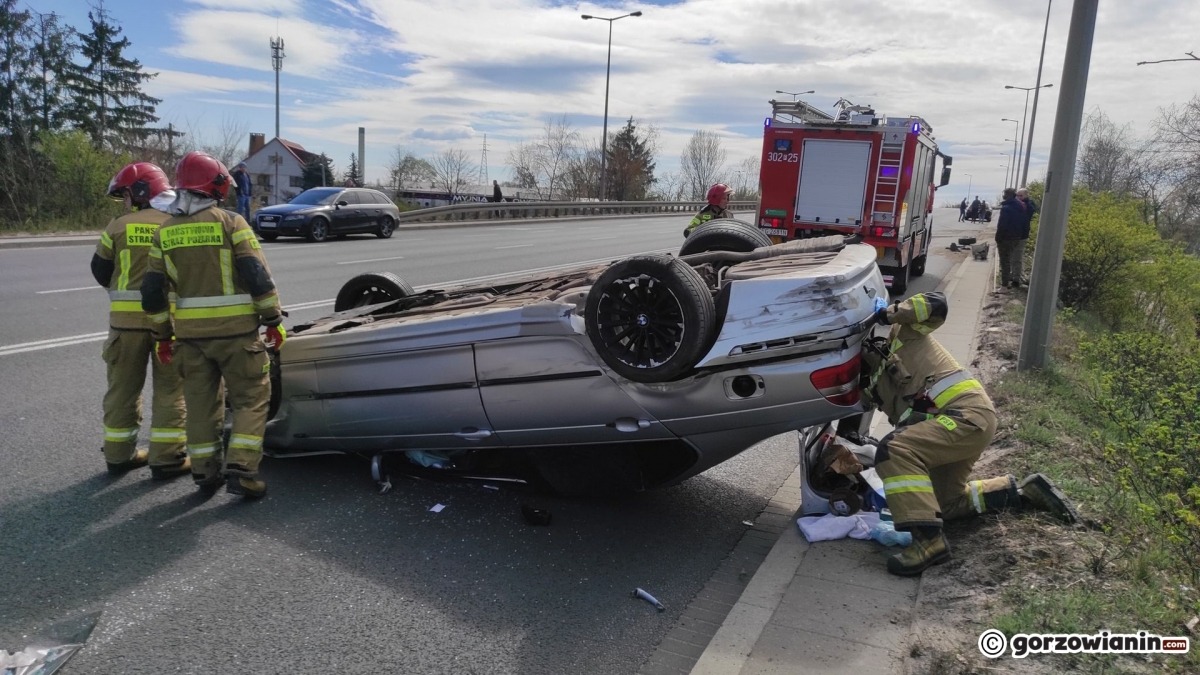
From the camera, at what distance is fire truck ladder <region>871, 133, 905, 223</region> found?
42.1 ft

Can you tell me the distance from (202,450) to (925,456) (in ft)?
12.2

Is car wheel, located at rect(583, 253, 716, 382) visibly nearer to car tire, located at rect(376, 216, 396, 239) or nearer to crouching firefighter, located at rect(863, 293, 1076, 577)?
crouching firefighter, located at rect(863, 293, 1076, 577)

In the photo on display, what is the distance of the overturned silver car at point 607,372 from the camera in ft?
11.8

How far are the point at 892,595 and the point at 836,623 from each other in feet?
1.28

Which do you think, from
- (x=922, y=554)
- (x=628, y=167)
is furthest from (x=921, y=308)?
(x=628, y=167)

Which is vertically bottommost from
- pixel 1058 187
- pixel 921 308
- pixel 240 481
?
pixel 240 481

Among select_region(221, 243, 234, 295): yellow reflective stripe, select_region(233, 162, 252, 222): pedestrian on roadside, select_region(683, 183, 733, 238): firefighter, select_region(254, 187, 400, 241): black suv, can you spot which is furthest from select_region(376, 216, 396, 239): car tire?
select_region(221, 243, 234, 295): yellow reflective stripe

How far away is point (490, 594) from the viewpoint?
11.6ft

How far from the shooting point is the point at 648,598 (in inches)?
140

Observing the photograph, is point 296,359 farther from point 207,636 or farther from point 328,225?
point 328,225

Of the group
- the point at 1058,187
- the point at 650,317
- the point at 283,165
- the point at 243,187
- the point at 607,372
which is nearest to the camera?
the point at 650,317

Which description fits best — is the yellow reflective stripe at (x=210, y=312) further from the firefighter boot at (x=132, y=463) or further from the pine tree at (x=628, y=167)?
A: the pine tree at (x=628, y=167)

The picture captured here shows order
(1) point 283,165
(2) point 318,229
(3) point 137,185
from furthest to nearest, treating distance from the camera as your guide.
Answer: (1) point 283,165, (2) point 318,229, (3) point 137,185

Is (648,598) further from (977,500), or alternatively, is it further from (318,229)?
(318,229)
